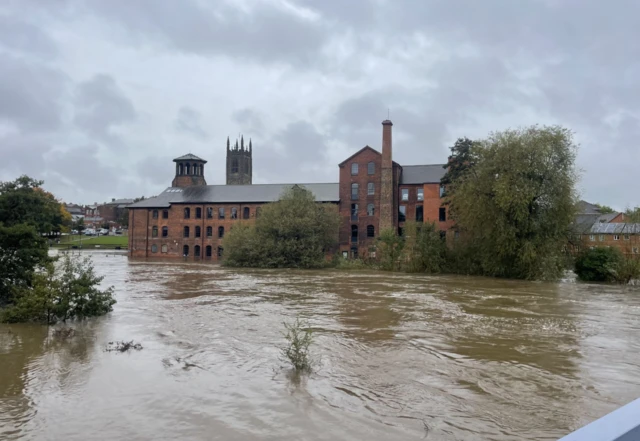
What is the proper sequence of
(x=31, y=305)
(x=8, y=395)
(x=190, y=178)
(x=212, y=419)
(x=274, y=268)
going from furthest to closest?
1. (x=190, y=178)
2. (x=274, y=268)
3. (x=31, y=305)
4. (x=8, y=395)
5. (x=212, y=419)

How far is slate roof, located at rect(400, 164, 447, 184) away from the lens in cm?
5303

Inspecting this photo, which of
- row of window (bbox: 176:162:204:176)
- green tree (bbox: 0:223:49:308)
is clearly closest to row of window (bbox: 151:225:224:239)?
row of window (bbox: 176:162:204:176)

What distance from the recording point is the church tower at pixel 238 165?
372 ft

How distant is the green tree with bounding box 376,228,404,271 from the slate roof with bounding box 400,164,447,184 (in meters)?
13.6

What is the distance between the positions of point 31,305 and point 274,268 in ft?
93.6

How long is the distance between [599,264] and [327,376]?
29591 mm

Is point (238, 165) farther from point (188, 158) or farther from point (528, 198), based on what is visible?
point (528, 198)

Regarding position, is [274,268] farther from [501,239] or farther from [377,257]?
[501,239]

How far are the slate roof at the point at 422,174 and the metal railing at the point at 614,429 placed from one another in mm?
51429

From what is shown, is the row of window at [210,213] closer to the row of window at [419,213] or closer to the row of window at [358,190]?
the row of window at [358,190]

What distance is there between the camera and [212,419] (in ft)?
24.2

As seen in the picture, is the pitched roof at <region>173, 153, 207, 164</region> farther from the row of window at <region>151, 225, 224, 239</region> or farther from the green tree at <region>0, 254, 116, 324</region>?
the green tree at <region>0, 254, 116, 324</region>

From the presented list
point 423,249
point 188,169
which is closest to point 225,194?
point 188,169

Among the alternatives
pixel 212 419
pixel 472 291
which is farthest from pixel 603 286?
pixel 212 419
